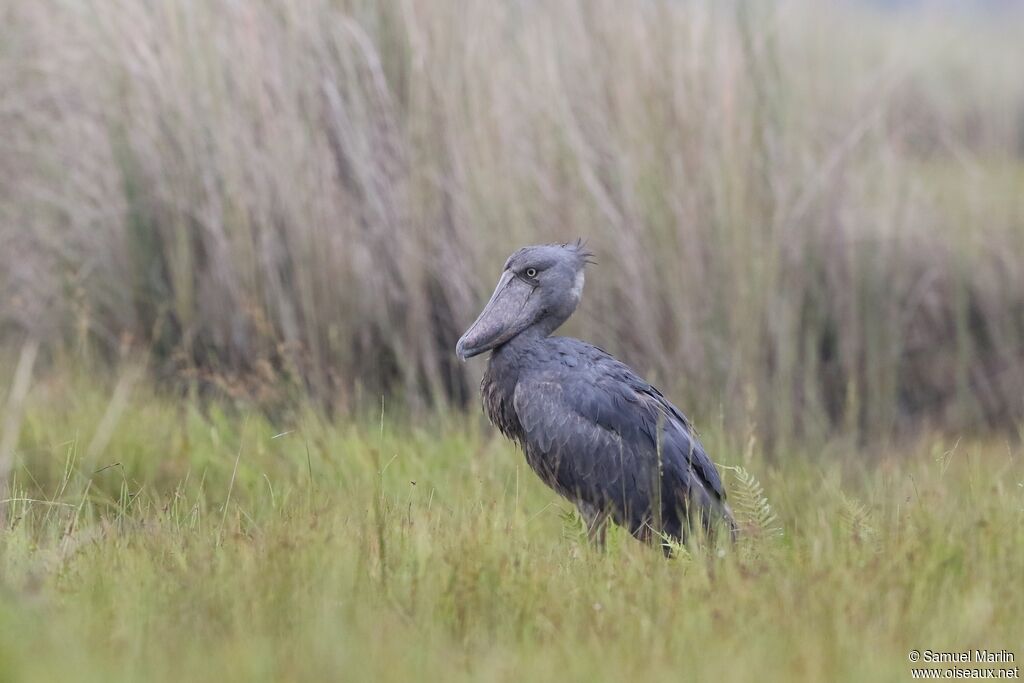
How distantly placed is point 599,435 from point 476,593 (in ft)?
3.08

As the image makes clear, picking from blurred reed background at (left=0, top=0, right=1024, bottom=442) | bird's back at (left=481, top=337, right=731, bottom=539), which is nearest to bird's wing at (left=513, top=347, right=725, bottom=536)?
bird's back at (left=481, top=337, right=731, bottom=539)

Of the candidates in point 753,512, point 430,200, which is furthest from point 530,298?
point 430,200

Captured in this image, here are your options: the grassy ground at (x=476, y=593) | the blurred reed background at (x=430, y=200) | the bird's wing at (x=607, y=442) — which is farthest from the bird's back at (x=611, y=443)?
the blurred reed background at (x=430, y=200)

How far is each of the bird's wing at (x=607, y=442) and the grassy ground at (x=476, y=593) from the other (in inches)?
6.6

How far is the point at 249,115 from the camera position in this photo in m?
4.84

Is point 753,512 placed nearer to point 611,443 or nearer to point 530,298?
point 611,443

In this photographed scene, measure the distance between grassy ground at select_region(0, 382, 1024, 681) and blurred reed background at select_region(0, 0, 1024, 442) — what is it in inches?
56.2

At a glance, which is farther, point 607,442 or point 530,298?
point 530,298

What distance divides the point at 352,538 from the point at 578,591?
0.47m

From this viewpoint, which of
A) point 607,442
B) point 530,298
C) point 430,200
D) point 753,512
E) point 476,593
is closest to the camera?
point 476,593

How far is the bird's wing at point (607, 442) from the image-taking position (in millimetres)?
3373

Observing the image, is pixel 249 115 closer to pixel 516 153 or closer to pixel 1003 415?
pixel 516 153

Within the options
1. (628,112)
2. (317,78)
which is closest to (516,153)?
(628,112)

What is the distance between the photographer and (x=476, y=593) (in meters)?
2.52
